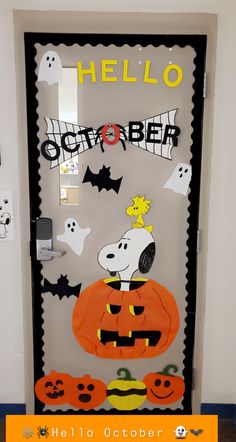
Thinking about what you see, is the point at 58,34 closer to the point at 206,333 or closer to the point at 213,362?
the point at 206,333

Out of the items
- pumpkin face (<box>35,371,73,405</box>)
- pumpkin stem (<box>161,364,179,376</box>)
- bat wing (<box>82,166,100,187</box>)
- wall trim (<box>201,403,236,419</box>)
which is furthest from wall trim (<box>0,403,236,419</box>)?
bat wing (<box>82,166,100,187</box>)

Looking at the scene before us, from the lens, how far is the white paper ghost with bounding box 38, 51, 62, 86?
5.55 feet

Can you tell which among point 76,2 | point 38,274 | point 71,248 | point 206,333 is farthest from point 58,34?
point 206,333

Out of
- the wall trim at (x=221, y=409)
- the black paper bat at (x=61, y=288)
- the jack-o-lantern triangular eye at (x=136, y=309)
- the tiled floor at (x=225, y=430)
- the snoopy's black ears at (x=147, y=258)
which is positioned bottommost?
the tiled floor at (x=225, y=430)

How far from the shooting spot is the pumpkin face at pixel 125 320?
6.15ft

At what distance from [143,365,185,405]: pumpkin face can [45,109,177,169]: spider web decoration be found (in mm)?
1119

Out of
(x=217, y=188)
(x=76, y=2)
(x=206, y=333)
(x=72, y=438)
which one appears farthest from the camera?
(x=206, y=333)

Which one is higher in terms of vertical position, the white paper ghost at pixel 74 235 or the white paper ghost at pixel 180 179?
the white paper ghost at pixel 180 179

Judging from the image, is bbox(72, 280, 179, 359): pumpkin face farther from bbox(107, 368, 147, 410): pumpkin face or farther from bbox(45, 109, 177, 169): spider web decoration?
bbox(45, 109, 177, 169): spider web decoration

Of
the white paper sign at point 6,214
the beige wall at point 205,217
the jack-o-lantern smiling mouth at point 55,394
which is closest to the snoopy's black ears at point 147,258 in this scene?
the beige wall at point 205,217

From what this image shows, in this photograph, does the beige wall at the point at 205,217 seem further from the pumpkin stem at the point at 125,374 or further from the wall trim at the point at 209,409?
the pumpkin stem at the point at 125,374

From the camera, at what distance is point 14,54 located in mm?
1682

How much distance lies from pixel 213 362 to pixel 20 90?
1.66 metres

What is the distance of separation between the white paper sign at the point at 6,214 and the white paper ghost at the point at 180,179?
0.75 m
